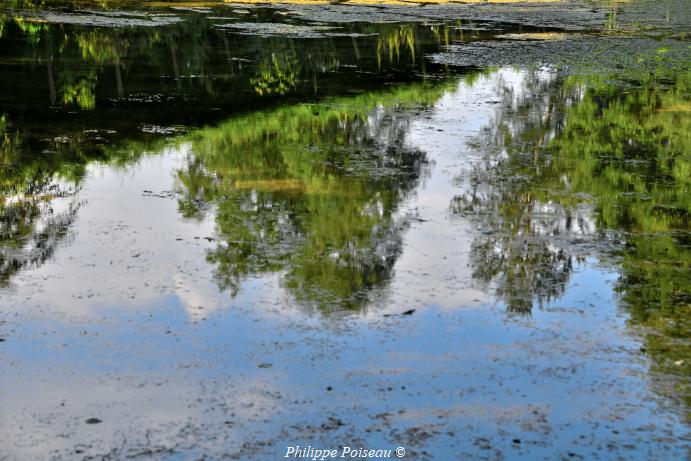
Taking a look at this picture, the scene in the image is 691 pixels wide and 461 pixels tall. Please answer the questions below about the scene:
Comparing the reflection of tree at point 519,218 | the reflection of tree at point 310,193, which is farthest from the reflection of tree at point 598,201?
the reflection of tree at point 310,193

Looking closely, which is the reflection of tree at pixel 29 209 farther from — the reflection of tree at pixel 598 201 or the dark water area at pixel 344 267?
the reflection of tree at pixel 598 201

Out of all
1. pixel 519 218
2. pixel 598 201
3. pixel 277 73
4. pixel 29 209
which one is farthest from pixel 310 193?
pixel 277 73

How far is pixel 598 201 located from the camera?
320 inches

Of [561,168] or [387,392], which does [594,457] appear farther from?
[561,168]

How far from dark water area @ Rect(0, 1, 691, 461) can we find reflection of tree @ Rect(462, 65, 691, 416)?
0.09ft

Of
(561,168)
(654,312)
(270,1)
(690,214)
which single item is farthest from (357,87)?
(270,1)

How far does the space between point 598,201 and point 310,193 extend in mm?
2511

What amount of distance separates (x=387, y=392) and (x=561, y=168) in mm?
5054

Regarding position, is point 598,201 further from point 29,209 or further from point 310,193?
point 29,209

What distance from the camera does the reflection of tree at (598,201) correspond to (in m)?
6.07

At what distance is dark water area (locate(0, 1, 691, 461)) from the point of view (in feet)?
14.9

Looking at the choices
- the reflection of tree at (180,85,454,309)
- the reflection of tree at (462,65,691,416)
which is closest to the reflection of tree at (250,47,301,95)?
the reflection of tree at (180,85,454,309)

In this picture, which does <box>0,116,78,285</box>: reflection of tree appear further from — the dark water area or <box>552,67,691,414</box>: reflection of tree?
<box>552,67,691,414</box>: reflection of tree

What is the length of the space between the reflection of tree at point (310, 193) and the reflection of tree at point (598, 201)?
83 centimetres
